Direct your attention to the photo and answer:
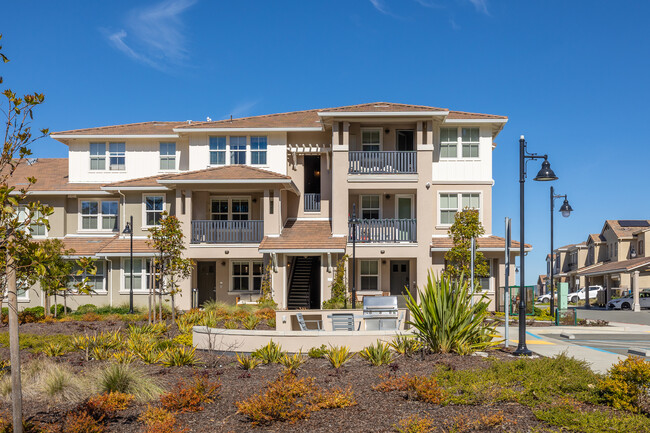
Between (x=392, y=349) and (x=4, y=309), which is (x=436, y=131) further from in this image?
(x=4, y=309)

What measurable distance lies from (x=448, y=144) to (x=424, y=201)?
3592mm

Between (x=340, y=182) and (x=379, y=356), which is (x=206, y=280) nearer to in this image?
(x=340, y=182)

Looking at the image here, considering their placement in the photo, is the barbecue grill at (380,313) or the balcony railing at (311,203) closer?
the barbecue grill at (380,313)

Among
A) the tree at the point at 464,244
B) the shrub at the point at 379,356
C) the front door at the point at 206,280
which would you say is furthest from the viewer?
the front door at the point at 206,280

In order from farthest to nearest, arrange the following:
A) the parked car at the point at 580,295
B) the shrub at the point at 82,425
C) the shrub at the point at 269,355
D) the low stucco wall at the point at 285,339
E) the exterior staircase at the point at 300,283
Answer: the parked car at the point at 580,295 < the exterior staircase at the point at 300,283 < the low stucco wall at the point at 285,339 < the shrub at the point at 269,355 < the shrub at the point at 82,425

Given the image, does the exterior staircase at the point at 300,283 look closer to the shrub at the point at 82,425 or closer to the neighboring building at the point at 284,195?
the neighboring building at the point at 284,195

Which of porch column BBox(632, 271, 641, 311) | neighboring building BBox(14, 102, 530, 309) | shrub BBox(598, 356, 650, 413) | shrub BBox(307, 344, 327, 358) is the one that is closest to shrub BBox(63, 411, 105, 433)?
shrub BBox(307, 344, 327, 358)

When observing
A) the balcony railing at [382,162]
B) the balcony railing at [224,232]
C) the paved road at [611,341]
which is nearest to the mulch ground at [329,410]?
the paved road at [611,341]

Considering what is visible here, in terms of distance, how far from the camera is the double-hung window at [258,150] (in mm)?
29688

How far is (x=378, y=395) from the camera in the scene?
9688 millimetres

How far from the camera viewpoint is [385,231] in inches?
1083

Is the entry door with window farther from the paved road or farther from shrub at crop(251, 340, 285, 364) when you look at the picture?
shrub at crop(251, 340, 285, 364)

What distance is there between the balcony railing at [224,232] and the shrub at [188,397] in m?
18.4

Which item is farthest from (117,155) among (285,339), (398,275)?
(285,339)
